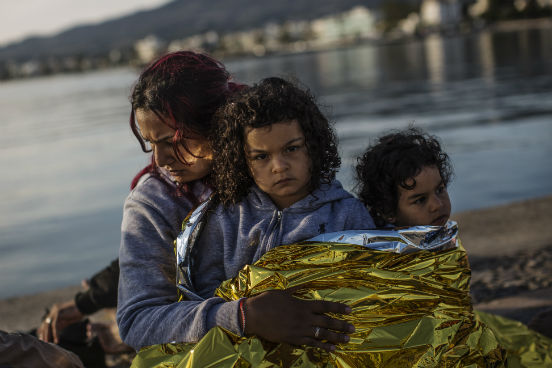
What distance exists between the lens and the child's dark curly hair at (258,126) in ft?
6.67

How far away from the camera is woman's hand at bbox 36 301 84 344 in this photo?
3.22m

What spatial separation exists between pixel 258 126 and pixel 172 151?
1.23 ft

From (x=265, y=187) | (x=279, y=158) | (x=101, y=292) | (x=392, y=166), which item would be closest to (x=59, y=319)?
(x=101, y=292)

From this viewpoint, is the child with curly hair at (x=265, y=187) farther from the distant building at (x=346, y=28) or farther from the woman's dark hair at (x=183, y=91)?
the distant building at (x=346, y=28)

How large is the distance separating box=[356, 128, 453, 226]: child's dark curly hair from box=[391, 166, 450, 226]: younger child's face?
3 cm

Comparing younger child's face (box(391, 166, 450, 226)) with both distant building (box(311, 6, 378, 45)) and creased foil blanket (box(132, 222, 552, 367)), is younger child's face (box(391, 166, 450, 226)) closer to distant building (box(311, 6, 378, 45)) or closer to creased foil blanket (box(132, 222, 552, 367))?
creased foil blanket (box(132, 222, 552, 367))

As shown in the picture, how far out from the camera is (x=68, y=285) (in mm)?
5254

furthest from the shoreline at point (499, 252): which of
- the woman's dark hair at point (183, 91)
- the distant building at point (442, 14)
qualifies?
the distant building at point (442, 14)

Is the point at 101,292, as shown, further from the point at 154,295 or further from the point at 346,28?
the point at 346,28

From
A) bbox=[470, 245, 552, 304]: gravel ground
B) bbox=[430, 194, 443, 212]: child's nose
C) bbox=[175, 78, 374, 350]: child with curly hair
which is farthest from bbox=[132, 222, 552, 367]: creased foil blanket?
bbox=[470, 245, 552, 304]: gravel ground

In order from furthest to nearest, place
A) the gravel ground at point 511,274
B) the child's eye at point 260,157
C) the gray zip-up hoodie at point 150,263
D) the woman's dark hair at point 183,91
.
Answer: the gravel ground at point 511,274 → the woman's dark hair at point 183,91 → the child's eye at point 260,157 → the gray zip-up hoodie at point 150,263

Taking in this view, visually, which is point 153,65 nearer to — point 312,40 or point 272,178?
point 272,178

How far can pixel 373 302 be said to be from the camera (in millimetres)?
1896

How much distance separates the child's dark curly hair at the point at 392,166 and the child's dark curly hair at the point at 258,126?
0.38m
